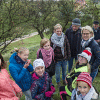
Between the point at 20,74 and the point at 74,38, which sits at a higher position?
the point at 74,38

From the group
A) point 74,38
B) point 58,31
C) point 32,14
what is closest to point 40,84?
point 58,31

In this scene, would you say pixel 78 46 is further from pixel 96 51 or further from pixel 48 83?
pixel 48 83

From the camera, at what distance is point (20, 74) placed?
2545mm

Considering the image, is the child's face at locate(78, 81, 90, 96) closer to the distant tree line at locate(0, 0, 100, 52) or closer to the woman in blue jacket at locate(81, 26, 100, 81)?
the woman in blue jacket at locate(81, 26, 100, 81)

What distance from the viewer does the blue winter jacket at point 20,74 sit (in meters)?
2.52

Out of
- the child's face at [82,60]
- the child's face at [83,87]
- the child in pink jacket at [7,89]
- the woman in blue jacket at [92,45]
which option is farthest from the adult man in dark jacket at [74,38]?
the child in pink jacket at [7,89]

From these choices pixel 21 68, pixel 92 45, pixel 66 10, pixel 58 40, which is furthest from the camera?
pixel 66 10

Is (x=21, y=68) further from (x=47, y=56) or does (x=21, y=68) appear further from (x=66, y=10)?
(x=66, y=10)

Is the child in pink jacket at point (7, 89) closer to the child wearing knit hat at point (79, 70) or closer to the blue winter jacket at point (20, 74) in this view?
the blue winter jacket at point (20, 74)

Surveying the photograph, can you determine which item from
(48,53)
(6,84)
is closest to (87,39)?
(48,53)

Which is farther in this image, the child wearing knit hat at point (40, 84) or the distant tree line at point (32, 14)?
the distant tree line at point (32, 14)

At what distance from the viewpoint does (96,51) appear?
2904 mm

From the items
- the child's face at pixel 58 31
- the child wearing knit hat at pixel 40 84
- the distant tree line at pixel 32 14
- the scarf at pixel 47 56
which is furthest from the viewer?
A: the distant tree line at pixel 32 14

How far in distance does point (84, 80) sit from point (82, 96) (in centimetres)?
39
